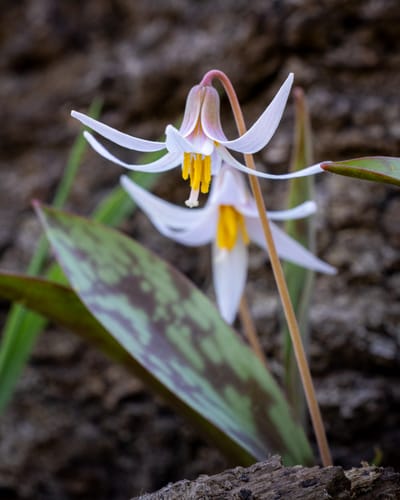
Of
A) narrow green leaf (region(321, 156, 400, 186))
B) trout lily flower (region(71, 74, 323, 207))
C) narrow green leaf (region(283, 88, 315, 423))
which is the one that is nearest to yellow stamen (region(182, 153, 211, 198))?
trout lily flower (region(71, 74, 323, 207))

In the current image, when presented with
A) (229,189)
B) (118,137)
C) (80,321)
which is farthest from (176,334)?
(118,137)

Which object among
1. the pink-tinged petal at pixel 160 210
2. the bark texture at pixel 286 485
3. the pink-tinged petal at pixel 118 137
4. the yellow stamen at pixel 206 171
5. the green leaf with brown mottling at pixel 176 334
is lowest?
the bark texture at pixel 286 485

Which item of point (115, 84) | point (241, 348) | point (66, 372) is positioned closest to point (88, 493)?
point (66, 372)

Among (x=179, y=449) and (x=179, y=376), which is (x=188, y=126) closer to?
(x=179, y=376)

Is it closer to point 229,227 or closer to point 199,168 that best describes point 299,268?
point 229,227

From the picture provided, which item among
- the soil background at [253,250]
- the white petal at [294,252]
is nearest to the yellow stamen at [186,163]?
the white petal at [294,252]

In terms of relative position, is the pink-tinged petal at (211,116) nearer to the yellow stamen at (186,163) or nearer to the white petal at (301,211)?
the yellow stamen at (186,163)
